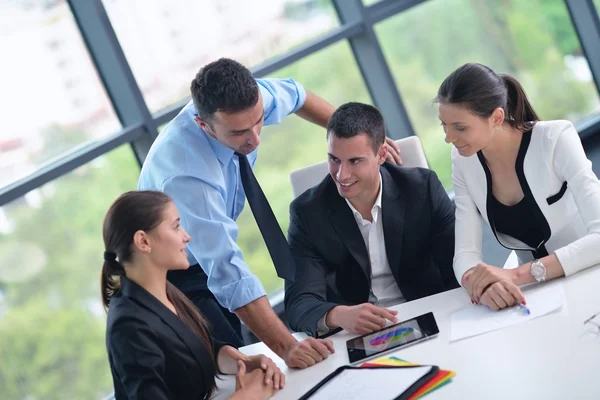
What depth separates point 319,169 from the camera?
2.99m

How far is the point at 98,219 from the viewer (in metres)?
3.88

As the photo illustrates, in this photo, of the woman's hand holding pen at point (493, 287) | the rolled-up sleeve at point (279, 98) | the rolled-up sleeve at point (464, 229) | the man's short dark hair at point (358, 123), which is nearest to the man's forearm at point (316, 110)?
the rolled-up sleeve at point (279, 98)

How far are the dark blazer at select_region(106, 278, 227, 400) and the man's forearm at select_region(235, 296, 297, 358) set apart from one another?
0.71 ft

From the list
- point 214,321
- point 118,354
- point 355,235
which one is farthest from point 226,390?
point 355,235

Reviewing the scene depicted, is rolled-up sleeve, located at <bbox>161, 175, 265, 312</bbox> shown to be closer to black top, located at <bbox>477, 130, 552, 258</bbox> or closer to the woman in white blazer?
the woman in white blazer

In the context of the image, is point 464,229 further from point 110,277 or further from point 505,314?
point 110,277

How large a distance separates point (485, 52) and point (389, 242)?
2.60m

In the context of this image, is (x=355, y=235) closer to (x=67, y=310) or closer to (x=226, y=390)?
(x=226, y=390)

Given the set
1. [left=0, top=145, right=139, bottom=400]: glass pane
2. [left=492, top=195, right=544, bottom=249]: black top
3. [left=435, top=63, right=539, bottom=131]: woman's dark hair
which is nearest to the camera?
[left=435, top=63, right=539, bottom=131]: woman's dark hair

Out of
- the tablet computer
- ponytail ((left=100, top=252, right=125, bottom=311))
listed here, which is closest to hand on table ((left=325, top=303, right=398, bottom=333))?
the tablet computer

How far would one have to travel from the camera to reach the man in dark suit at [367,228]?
262 cm

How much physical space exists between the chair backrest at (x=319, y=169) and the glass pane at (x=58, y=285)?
4.05ft

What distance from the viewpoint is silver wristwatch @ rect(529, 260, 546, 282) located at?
214 cm

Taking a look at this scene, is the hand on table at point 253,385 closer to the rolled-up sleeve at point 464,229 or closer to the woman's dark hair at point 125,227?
the woman's dark hair at point 125,227
